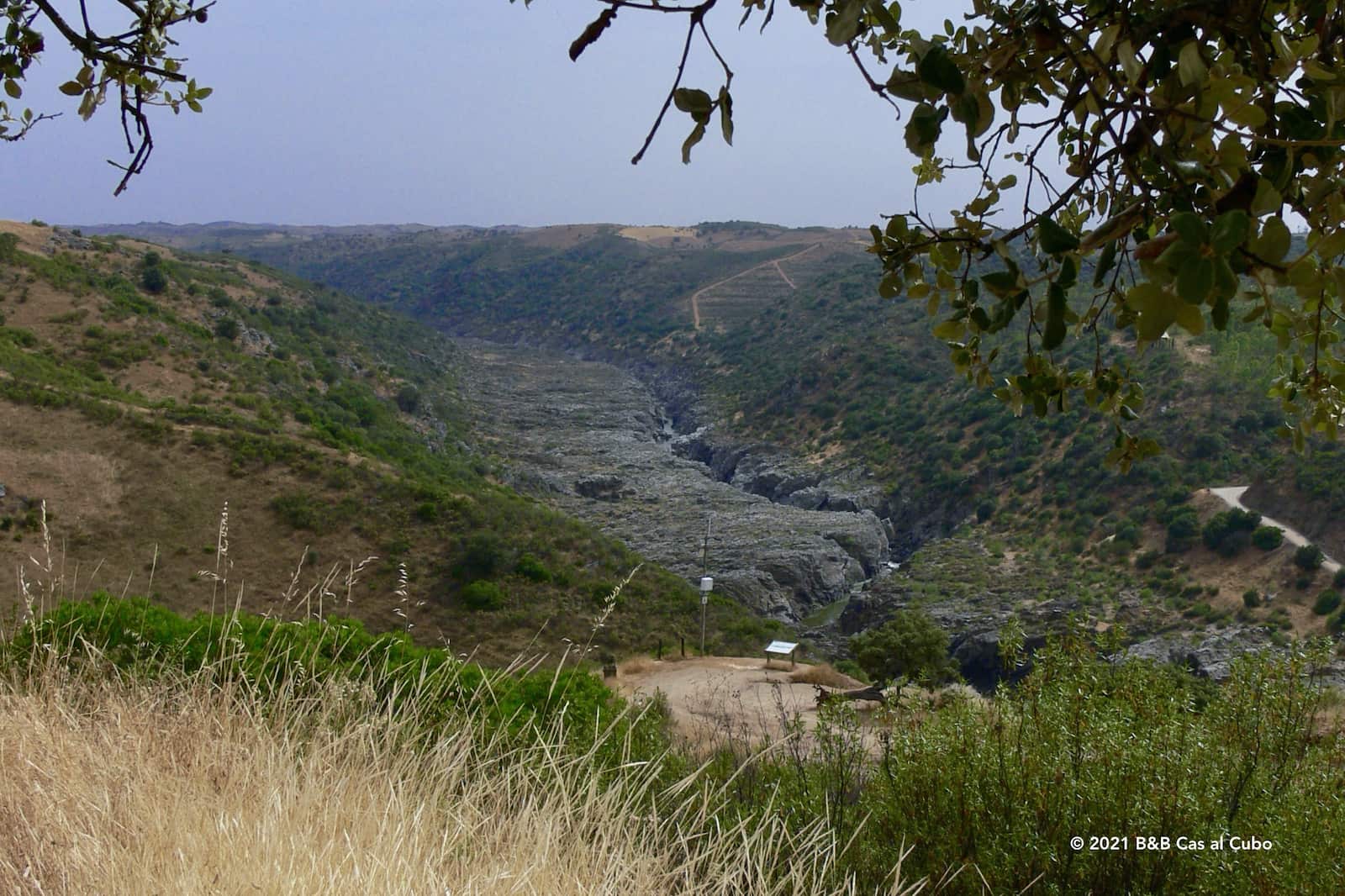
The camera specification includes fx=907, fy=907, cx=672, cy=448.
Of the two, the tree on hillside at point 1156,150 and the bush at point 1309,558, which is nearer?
the tree on hillside at point 1156,150

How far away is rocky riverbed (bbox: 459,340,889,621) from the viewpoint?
108ft

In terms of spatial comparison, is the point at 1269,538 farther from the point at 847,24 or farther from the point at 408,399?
the point at 408,399

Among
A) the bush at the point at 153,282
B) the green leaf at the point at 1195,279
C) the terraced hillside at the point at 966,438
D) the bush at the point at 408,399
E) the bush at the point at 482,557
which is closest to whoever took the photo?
the green leaf at the point at 1195,279

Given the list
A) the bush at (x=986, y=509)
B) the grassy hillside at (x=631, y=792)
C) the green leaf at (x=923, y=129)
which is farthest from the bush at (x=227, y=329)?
the green leaf at (x=923, y=129)

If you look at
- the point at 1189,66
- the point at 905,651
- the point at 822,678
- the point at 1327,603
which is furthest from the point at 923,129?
the point at 1327,603

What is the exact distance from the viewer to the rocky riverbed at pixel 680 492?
3291 cm

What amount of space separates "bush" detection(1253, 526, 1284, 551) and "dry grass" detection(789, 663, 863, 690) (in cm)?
1540

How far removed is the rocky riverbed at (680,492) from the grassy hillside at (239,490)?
480 centimetres

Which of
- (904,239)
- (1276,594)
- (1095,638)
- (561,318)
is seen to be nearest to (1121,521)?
(1276,594)

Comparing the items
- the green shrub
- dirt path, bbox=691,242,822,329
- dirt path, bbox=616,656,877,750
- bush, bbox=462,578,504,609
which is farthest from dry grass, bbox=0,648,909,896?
dirt path, bbox=691,242,822,329

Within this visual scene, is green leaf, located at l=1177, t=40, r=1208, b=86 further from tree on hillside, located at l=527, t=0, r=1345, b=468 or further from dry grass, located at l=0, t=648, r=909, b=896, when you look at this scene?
dry grass, located at l=0, t=648, r=909, b=896

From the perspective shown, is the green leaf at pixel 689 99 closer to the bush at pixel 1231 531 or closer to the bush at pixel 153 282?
the bush at pixel 1231 531

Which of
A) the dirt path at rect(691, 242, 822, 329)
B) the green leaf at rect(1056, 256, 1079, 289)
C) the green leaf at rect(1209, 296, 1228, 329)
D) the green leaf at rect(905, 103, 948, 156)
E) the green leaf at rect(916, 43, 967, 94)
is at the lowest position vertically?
the green leaf at rect(1209, 296, 1228, 329)

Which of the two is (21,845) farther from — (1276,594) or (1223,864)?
(1276,594)
